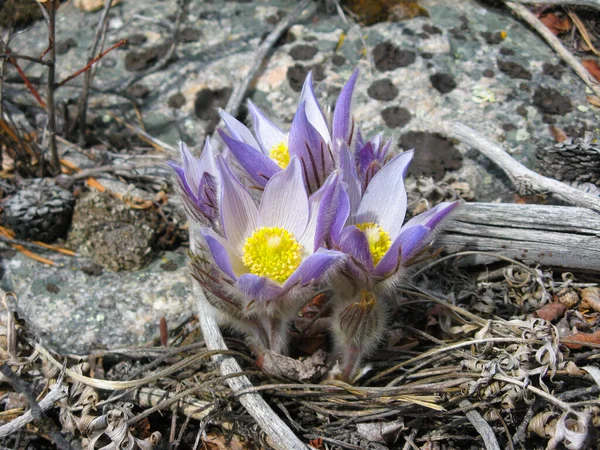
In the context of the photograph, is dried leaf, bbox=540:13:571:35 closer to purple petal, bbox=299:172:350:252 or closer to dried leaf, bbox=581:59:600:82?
dried leaf, bbox=581:59:600:82

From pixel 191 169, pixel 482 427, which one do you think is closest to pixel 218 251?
pixel 191 169

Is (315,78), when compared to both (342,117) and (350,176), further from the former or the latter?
(350,176)

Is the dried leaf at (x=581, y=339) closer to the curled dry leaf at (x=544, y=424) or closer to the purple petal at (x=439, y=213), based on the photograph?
the curled dry leaf at (x=544, y=424)

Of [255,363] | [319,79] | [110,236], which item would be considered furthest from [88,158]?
[255,363]

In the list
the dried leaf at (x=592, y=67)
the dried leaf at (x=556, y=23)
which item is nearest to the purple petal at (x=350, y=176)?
the dried leaf at (x=592, y=67)

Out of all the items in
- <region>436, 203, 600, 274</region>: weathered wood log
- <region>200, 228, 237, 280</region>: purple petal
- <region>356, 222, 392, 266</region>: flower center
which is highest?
<region>200, 228, 237, 280</region>: purple petal

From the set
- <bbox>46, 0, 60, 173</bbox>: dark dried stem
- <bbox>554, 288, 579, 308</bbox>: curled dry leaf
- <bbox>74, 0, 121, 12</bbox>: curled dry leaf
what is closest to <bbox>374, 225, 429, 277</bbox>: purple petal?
<bbox>554, 288, 579, 308</bbox>: curled dry leaf
